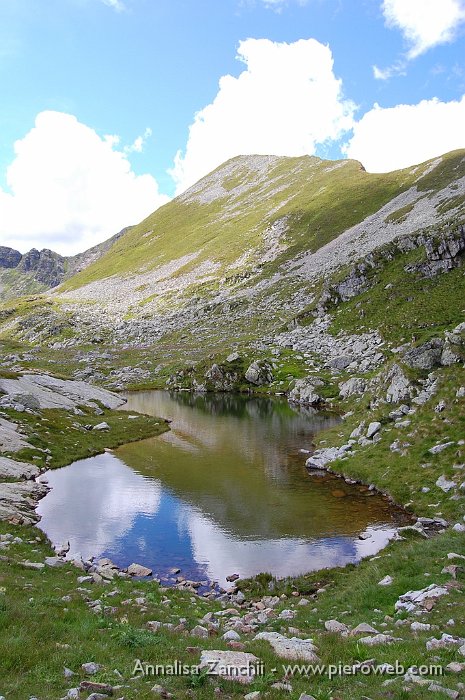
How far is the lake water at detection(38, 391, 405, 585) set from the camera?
2658cm

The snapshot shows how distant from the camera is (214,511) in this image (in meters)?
33.4

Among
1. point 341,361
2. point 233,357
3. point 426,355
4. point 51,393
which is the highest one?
point 426,355

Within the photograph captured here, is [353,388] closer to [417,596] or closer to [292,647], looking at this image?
[417,596]

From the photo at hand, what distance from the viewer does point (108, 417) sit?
66.1m

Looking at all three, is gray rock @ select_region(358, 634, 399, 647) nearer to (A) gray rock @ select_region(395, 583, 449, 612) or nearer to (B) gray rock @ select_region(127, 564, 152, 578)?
(A) gray rock @ select_region(395, 583, 449, 612)

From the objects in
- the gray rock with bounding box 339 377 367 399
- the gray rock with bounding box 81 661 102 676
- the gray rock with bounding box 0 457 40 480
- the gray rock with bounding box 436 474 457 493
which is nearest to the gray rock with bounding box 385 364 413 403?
the gray rock with bounding box 436 474 457 493

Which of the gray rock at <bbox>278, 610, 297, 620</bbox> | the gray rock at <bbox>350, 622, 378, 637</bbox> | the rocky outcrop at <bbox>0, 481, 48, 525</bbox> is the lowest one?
the gray rock at <bbox>278, 610, 297, 620</bbox>

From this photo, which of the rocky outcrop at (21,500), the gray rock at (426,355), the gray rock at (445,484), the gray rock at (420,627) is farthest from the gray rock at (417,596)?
the gray rock at (426,355)

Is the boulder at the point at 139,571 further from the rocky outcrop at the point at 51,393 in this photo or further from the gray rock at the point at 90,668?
the rocky outcrop at the point at 51,393

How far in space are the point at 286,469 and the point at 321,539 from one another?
14502mm

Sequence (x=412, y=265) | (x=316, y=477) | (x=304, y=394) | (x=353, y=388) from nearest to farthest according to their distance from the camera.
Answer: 1. (x=316, y=477)
2. (x=353, y=388)
3. (x=304, y=394)
4. (x=412, y=265)

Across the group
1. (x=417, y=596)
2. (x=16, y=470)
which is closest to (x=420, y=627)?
(x=417, y=596)

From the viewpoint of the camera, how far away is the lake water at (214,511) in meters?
26.6

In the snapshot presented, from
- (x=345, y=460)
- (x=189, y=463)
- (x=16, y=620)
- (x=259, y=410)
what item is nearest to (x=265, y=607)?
(x=16, y=620)
